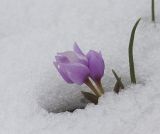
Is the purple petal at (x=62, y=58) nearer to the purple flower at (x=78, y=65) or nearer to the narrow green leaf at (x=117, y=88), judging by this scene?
the purple flower at (x=78, y=65)

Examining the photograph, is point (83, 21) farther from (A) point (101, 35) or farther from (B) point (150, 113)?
(B) point (150, 113)

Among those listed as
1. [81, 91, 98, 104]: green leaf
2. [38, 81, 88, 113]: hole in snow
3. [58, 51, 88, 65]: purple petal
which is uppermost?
[58, 51, 88, 65]: purple petal

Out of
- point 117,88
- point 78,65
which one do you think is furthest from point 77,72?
point 117,88

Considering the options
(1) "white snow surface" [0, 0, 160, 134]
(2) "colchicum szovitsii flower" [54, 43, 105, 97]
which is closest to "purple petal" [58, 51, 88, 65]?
(2) "colchicum szovitsii flower" [54, 43, 105, 97]

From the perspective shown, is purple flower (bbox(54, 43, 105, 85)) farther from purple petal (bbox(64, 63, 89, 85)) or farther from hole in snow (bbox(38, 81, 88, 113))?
hole in snow (bbox(38, 81, 88, 113))

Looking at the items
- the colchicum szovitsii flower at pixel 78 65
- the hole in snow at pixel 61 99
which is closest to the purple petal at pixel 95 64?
the colchicum szovitsii flower at pixel 78 65

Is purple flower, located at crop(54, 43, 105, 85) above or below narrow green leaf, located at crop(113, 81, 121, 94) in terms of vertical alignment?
above
